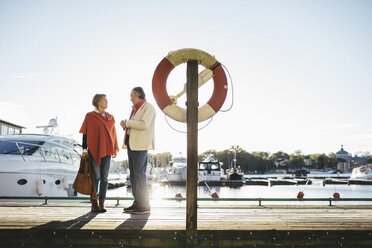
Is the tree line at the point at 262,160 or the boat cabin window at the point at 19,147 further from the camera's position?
the tree line at the point at 262,160

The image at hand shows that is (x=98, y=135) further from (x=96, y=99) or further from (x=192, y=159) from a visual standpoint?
(x=192, y=159)

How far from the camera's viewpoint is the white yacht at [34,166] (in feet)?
38.9

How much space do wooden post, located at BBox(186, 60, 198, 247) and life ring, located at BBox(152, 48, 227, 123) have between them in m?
0.40

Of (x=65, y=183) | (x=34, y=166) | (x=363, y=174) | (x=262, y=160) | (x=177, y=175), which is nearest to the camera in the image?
(x=34, y=166)

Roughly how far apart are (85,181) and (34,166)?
355 inches

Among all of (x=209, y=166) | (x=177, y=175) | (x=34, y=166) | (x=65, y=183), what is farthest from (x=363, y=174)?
(x=34, y=166)

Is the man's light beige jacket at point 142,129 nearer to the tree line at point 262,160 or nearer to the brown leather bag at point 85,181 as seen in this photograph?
the brown leather bag at point 85,181

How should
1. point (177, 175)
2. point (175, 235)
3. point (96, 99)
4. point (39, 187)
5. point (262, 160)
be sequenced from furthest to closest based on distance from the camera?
1. point (262, 160)
2. point (177, 175)
3. point (39, 187)
4. point (96, 99)
5. point (175, 235)

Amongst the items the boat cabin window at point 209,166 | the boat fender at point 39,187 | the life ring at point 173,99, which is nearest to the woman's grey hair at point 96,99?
the life ring at point 173,99

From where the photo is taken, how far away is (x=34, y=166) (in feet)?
41.5

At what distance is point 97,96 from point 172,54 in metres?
1.93

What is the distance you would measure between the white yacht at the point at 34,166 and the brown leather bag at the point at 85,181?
8.61 metres

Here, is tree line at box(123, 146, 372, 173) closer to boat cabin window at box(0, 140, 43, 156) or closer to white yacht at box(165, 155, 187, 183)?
white yacht at box(165, 155, 187, 183)

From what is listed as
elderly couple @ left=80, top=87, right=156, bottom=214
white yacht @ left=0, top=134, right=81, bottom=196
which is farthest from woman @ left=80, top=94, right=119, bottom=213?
white yacht @ left=0, top=134, right=81, bottom=196
